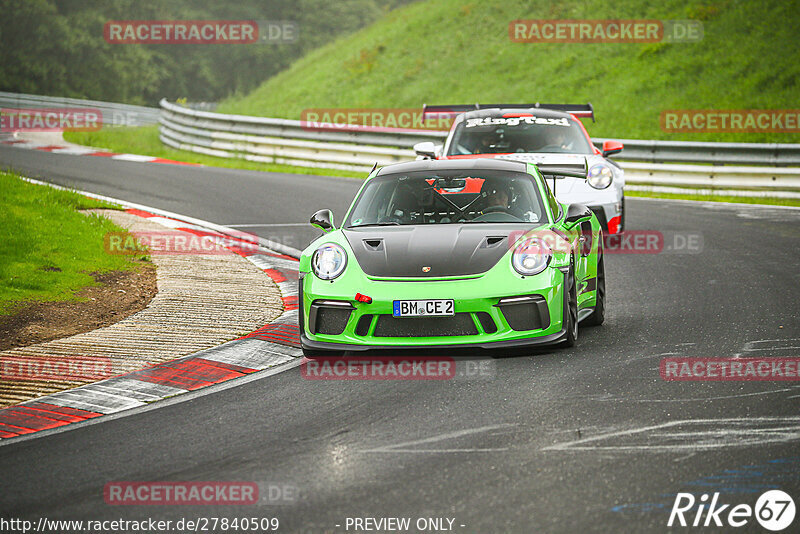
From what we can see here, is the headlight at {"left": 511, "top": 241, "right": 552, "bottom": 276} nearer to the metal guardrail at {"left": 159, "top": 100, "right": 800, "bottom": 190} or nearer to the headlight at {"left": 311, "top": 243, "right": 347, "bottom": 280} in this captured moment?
the headlight at {"left": 311, "top": 243, "right": 347, "bottom": 280}

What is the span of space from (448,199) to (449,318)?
5.51 ft

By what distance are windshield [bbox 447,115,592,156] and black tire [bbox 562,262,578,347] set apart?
19.1ft

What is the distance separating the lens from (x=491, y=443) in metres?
5.39

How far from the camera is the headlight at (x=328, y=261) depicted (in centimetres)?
732

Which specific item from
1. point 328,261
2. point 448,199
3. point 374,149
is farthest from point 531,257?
point 374,149

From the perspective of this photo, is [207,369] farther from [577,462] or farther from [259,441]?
[577,462]

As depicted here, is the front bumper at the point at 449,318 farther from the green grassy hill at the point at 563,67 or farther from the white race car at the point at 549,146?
the green grassy hill at the point at 563,67

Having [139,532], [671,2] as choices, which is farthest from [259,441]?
[671,2]

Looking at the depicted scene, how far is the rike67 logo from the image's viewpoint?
429 centimetres

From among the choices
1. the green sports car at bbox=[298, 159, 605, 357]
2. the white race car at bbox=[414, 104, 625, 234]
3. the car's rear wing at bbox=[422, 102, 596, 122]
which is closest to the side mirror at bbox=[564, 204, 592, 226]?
the green sports car at bbox=[298, 159, 605, 357]

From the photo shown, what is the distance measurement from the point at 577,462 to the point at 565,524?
0.78 meters

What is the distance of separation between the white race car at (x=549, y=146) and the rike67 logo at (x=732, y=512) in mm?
7664

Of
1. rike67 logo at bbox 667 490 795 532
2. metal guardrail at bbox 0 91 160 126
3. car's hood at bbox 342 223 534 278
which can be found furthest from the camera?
metal guardrail at bbox 0 91 160 126

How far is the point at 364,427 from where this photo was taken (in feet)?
18.9
